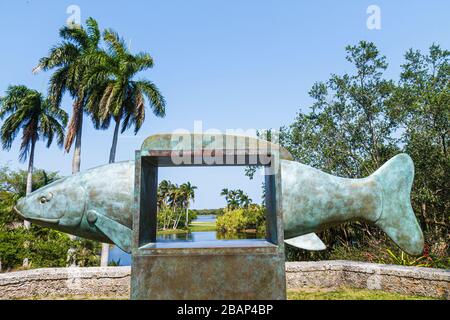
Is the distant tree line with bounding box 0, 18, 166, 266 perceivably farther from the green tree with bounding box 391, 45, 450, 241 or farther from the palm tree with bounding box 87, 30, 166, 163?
the green tree with bounding box 391, 45, 450, 241

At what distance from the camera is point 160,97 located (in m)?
20.4

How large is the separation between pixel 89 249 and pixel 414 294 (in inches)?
457

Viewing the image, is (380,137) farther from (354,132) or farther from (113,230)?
(113,230)

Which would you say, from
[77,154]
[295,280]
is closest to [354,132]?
[295,280]

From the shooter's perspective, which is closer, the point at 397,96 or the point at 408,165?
the point at 408,165

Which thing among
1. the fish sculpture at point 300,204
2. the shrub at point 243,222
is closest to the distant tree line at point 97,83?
the fish sculpture at point 300,204

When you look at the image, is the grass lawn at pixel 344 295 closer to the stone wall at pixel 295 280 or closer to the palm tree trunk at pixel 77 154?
the stone wall at pixel 295 280

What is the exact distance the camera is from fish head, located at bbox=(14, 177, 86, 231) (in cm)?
527

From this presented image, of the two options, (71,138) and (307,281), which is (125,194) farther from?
(71,138)

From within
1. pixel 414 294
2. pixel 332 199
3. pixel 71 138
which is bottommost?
pixel 414 294

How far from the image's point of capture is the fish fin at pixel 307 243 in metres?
5.48

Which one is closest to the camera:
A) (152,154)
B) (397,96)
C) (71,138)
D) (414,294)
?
(152,154)

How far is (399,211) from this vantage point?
17.2 ft

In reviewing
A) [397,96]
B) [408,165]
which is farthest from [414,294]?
[397,96]
